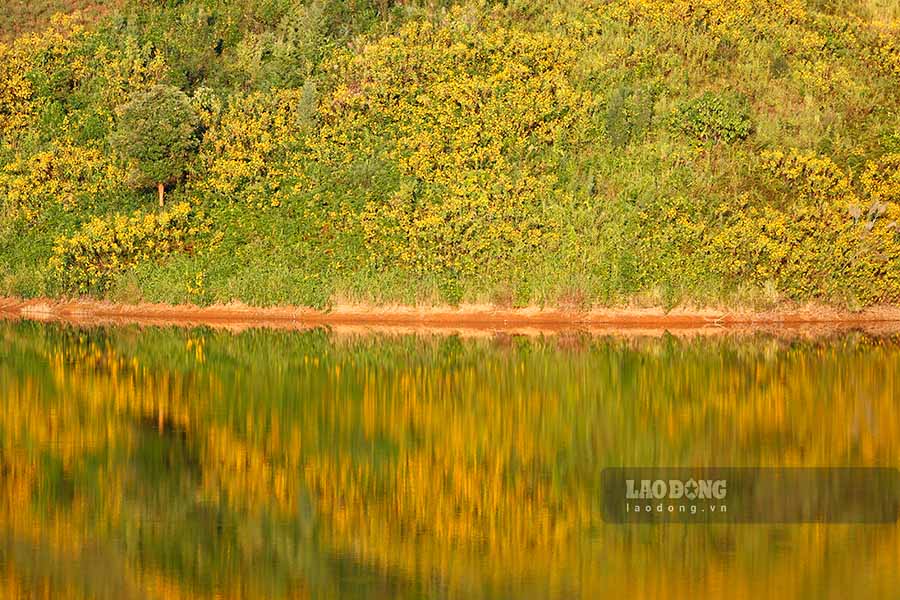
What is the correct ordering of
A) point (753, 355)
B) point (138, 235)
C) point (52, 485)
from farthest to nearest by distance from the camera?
point (138, 235) < point (753, 355) < point (52, 485)

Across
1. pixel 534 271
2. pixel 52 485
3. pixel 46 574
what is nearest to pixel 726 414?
pixel 52 485

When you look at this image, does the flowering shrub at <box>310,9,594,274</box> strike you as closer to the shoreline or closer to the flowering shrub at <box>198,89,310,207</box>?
the flowering shrub at <box>198,89,310,207</box>

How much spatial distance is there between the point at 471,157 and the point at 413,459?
40975mm

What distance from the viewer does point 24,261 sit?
234 feet

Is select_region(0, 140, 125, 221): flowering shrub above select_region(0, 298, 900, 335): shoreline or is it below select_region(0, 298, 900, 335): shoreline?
above

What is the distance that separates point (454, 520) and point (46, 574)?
24.0ft

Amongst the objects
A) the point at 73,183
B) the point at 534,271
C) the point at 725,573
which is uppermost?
the point at 73,183

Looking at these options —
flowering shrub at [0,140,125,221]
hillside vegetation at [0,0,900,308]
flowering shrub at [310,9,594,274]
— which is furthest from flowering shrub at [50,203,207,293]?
flowering shrub at [310,9,594,274]

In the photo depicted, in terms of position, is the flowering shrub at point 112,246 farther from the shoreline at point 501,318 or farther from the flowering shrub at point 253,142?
the flowering shrub at point 253,142

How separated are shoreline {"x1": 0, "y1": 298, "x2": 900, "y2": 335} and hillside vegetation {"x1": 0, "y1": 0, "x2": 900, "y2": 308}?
68 centimetres

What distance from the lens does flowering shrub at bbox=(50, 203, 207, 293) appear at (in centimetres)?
6975

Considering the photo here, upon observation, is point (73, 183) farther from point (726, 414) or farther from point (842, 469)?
point (842, 469)

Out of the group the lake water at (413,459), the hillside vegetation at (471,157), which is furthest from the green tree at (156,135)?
the lake water at (413,459)

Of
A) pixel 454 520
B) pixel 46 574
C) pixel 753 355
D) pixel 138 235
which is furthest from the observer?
pixel 138 235
